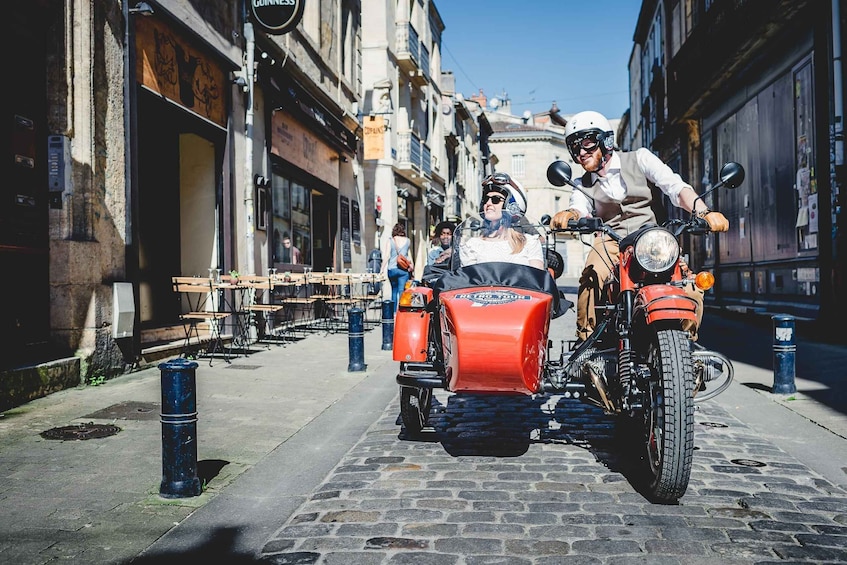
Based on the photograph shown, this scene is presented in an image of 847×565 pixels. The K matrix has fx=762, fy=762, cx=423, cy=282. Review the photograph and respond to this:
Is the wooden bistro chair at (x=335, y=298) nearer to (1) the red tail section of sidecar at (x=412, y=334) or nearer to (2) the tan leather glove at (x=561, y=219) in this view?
(1) the red tail section of sidecar at (x=412, y=334)

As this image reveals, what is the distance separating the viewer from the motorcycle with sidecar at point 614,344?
11.9 feet

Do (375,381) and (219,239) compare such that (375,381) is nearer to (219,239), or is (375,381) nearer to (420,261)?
(219,239)

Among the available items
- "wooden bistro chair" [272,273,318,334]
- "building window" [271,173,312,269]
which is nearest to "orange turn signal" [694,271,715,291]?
"wooden bistro chair" [272,273,318,334]

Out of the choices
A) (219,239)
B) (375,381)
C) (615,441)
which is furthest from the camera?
(219,239)

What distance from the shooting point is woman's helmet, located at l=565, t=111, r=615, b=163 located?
478cm

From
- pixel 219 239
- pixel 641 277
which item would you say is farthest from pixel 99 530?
pixel 219 239

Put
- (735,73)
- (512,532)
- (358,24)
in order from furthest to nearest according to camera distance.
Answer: (358,24) → (735,73) → (512,532)

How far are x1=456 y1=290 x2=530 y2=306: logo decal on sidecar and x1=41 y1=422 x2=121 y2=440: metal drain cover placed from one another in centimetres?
290

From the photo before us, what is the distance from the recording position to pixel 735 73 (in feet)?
52.6

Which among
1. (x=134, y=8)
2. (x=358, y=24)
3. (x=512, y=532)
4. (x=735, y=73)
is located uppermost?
(x=358, y=24)

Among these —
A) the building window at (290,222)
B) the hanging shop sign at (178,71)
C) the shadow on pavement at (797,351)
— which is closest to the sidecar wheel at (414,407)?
the shadow on pavement at (797,351)

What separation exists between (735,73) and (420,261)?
58.3ft

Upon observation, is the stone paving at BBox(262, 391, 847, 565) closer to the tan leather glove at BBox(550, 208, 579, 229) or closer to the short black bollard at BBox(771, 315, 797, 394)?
the tan leather glove at BBox(550, 208, 579, 229)

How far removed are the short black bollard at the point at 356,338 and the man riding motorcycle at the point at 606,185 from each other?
12.0 feet
